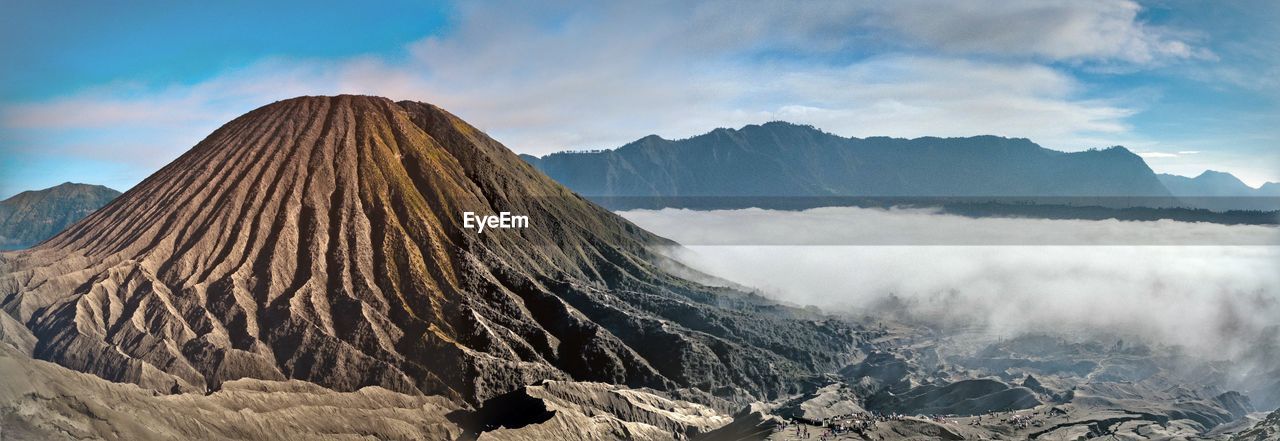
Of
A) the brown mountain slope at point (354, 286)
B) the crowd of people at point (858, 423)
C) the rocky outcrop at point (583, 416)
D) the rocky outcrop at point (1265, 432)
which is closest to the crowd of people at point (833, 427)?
the crowd of people at point (858, 423)

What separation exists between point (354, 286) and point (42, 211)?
91.4 m

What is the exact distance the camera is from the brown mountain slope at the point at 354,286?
52938 mm

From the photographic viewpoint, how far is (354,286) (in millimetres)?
60594

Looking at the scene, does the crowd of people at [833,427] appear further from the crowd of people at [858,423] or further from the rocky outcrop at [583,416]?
the rocky outcrop at [583,416]

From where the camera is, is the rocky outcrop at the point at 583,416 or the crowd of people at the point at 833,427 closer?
the crowd of people at the point at 833,427

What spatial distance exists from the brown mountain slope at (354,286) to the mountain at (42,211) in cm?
5749

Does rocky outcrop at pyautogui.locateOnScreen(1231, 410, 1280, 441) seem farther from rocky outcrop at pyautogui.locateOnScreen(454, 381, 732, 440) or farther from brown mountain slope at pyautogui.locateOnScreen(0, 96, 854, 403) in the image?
brown mountain slope at pyautogui.locateOnScreen(0, 96, 854, 403)

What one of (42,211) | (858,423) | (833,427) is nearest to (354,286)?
(833,427)

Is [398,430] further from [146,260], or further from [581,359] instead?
[146,260]

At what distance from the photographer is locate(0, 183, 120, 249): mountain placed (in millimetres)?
112438

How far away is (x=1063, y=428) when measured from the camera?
5303 centimetres

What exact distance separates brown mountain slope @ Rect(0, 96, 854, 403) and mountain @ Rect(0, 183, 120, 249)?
5749 cm

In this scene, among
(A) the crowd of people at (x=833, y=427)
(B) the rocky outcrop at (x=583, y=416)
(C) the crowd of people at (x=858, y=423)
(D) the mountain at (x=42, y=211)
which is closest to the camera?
(A) the crowd of people at (x=833, y=427)

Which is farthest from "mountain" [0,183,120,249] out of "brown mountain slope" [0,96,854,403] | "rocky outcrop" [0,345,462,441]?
"rocky outcrop" [0,345,462,441]
